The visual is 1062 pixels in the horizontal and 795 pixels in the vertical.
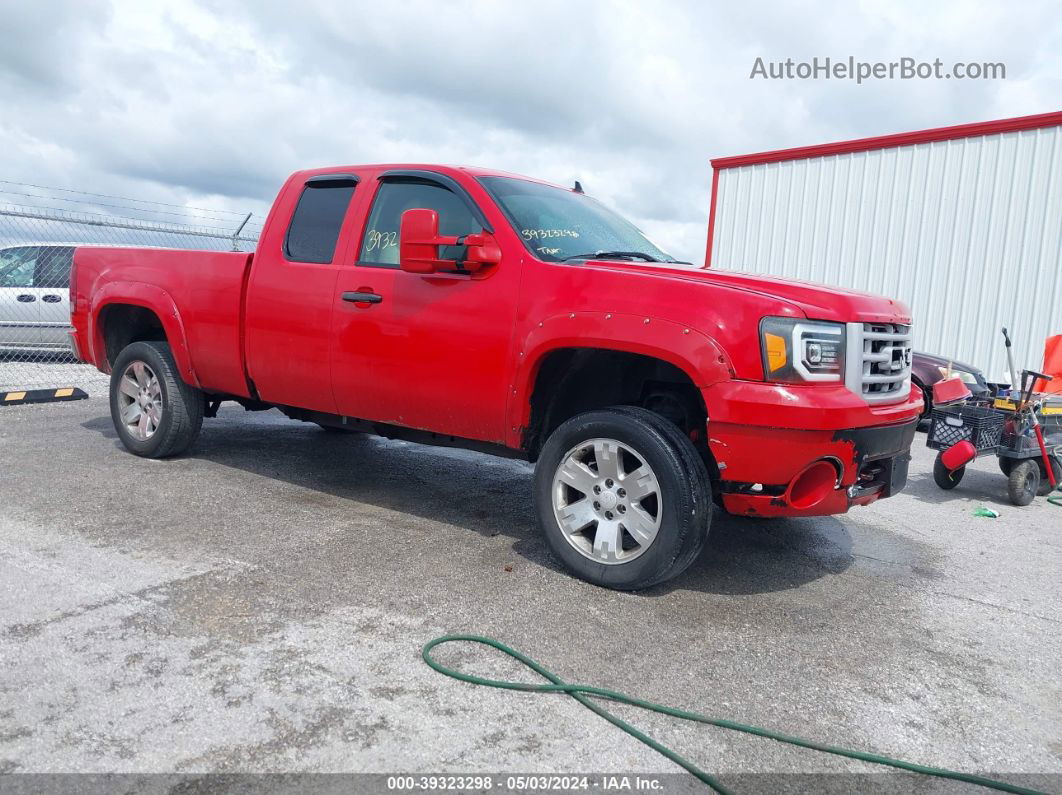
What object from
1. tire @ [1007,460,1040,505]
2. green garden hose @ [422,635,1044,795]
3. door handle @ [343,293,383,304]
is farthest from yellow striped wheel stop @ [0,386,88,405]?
tire @ [1007,460,1040,505]

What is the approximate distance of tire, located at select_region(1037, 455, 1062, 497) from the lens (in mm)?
6645

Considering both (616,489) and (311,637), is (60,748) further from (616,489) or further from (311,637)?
(616,489)

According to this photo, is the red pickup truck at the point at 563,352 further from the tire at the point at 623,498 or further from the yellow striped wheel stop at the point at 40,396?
the yellow striped wheel stop at the point at 40,396

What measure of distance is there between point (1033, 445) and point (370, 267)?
514 cm

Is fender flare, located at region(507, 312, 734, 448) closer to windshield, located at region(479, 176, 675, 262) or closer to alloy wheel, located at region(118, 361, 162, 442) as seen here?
windshield, located at region(479, 176, 675, 262)

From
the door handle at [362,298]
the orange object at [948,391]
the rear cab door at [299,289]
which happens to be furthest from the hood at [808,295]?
the orange object at [948,391]

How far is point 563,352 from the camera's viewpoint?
414 cm

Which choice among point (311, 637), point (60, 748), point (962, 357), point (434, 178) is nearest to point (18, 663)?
point (60, 748)

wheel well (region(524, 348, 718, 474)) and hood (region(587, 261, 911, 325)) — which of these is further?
wheel well (region(524, 348, 718, 474))

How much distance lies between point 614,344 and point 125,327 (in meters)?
4.43

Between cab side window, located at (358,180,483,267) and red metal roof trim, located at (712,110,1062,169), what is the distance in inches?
435

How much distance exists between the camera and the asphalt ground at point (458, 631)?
2520mm

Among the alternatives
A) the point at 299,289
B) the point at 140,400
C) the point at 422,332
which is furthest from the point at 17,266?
the point at 422,332

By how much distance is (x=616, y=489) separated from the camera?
391 cm
